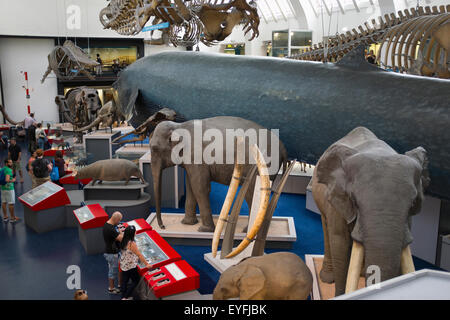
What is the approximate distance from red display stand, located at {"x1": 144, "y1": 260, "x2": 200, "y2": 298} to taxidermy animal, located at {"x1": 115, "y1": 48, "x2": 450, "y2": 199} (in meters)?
2.00

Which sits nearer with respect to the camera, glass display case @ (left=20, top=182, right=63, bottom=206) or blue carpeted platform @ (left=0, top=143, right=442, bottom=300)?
blue carpeted platform @ (left=0, top=143, right=442, bottom=300)

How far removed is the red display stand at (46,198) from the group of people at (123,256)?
2918 millimetres

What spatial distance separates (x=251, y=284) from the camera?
10.8 feet

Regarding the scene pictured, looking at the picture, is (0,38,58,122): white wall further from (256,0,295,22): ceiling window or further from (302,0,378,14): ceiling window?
(302,0,378,14): ceiling window

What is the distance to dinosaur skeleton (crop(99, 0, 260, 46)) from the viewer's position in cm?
862

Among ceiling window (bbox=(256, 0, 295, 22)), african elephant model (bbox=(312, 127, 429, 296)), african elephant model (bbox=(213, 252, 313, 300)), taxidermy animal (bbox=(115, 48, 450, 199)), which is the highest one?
ceiling window (bbox=(256, 0, 295, 22))

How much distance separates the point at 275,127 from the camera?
4.77m

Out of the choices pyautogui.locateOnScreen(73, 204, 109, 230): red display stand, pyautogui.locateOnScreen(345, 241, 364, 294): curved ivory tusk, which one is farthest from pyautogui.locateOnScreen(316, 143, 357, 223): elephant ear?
pyautogui.locateOnScreen(73, 204, 109, 230): red display stand

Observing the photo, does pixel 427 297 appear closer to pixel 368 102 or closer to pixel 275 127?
pixel 368 102

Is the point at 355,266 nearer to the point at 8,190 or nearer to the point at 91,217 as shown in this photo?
the point at 91,217

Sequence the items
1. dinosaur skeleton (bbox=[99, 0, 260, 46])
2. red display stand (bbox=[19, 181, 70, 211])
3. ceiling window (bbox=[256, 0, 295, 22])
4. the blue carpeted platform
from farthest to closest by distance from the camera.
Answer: ceiling window (bbox=[256, 0, 295, 22])
dinosaur skeleton (bbox=[99, 0, 260, 46])
red display stand (bbox=[19, 181, 70, 211])
the blue carpeted platform

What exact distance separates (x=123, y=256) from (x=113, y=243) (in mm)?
401

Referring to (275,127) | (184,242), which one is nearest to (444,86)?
(275,127)
